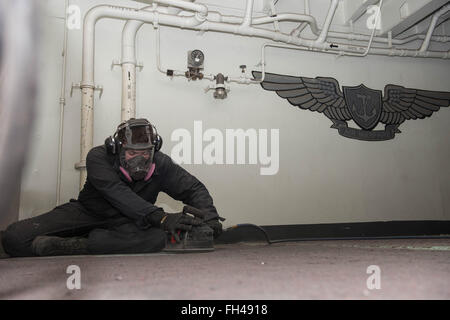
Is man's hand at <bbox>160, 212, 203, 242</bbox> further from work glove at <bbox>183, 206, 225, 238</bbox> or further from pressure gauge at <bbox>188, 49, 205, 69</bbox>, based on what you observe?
pressure gauge at <bbox>188, 49, 205, 69</bbox>

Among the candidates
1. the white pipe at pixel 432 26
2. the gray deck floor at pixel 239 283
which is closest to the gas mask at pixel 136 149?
the gray deck floor at pixel 239 283

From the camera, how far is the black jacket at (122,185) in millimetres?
1768

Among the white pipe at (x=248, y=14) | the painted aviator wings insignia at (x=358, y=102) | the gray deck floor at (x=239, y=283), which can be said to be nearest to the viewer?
the gray deck floor at (x=239, y=283)

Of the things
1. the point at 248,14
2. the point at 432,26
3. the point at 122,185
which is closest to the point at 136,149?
the point at 122,185

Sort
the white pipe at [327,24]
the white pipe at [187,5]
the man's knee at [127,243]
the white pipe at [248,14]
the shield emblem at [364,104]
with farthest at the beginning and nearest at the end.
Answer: the shield emblem at [364,104]
the white pipe at [327,24]
the white pipe at [248,14]
the white pipe at [187,5]
the man's knee at [127,243]

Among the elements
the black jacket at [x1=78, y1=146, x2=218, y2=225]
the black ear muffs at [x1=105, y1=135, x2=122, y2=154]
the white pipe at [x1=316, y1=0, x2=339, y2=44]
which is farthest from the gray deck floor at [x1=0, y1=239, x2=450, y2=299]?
the white pipe at [x1=316, y1=0, x2=339, y2=44]

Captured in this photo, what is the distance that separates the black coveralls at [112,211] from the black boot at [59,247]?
5 cm

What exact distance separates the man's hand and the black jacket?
0.24m

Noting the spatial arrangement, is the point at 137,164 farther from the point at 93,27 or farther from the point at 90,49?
the point at 93,27

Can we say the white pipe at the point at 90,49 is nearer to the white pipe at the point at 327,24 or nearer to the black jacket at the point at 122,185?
the black jacket at the point at 122,185

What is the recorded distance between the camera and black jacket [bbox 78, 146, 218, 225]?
69.6 inches

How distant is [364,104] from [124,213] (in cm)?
292
